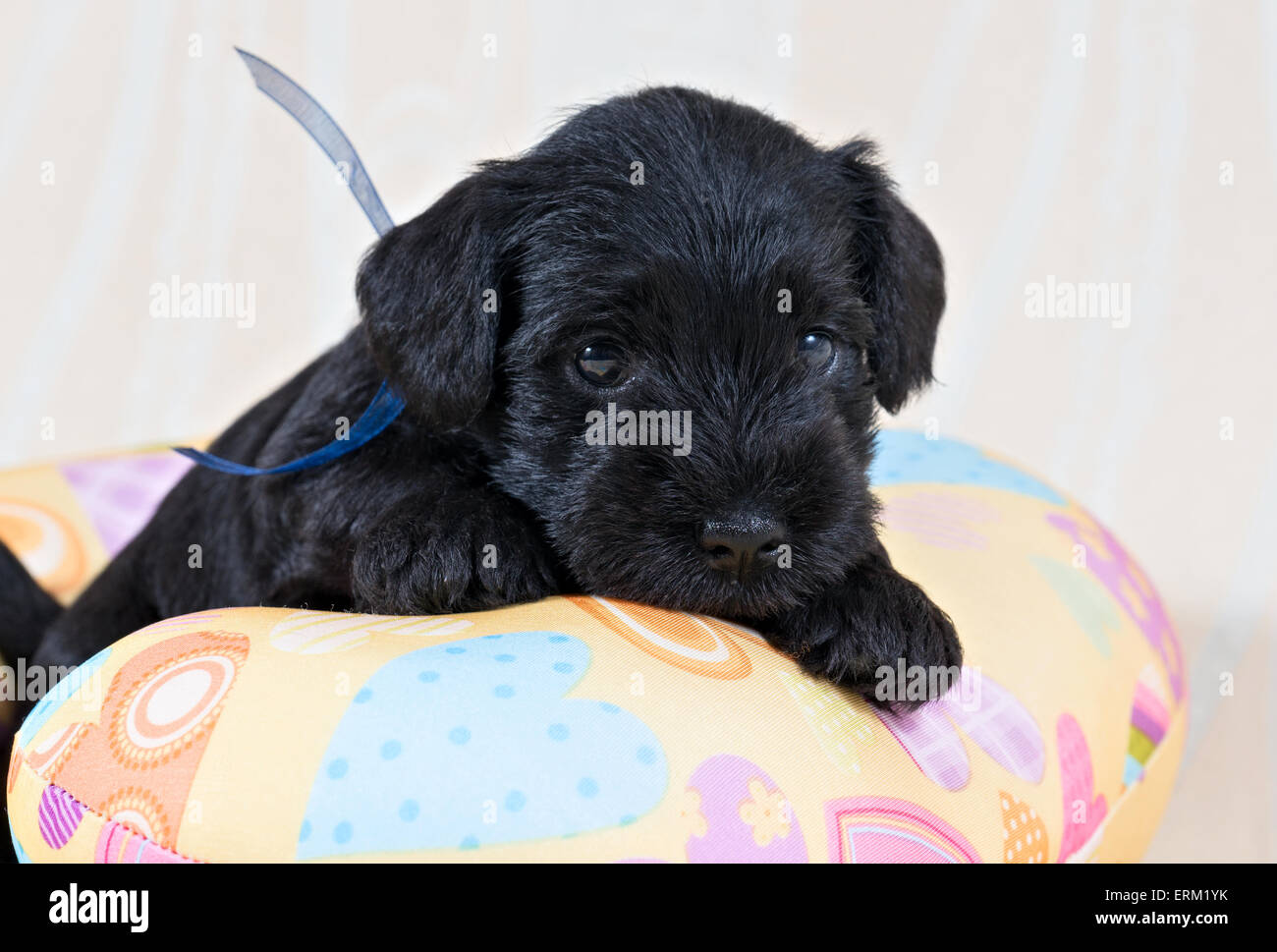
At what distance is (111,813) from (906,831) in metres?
1.08

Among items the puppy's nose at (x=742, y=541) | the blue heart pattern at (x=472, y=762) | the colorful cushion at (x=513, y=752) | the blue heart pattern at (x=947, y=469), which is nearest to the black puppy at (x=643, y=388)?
the puppy's nose at (x=742, y=541)

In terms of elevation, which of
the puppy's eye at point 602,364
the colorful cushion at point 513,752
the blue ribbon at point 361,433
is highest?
the puppy's eye at point 602,364

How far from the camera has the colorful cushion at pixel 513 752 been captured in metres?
1.65

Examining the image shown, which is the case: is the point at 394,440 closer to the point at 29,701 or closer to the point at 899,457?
the point at 29,701

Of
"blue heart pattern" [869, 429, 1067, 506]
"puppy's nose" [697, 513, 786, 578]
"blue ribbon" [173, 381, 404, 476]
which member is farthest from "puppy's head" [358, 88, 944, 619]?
"blue heart pattern" [869, 429, 1067, 506]

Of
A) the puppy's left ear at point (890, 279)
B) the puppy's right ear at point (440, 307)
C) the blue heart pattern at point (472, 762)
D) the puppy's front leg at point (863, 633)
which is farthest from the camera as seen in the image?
the puppy's left ear at point (890, 279)

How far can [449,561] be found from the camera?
204 centimetres

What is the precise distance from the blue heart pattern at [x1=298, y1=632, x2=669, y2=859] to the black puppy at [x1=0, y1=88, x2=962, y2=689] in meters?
0.26

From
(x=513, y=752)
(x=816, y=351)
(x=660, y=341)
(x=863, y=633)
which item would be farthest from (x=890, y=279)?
(x=513, y=752)

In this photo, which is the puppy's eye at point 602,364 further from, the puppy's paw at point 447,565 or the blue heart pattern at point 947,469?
the blue heart pattern at point 947,469

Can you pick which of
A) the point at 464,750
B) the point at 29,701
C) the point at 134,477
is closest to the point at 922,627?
the point at 464,750

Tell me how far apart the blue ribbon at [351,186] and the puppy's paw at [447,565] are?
0.25 meters
